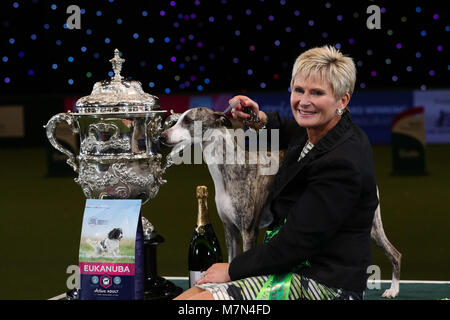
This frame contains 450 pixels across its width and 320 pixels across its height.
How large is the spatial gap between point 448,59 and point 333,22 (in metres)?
2.06

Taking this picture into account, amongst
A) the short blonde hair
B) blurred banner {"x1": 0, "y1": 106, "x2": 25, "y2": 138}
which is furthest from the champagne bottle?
blurred banner {"x1": 0, "y1": 106, "x2": 25, "y2": 138}

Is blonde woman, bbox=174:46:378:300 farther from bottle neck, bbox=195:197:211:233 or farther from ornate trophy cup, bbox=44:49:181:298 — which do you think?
ornate trophy cup, bbox=44:49:181:298

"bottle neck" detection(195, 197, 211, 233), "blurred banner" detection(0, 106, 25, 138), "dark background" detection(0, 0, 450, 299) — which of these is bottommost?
"bottle neck" detection(195, 197, 211, 233)

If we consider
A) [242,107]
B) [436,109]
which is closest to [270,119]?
[242,107]

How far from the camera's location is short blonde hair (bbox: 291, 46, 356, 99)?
198cm

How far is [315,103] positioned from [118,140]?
0.91m

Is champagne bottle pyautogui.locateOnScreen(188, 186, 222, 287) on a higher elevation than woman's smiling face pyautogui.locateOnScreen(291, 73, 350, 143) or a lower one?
lower

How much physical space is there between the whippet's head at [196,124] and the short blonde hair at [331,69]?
0.63 m

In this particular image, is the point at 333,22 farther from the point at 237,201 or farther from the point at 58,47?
the point at 237,201

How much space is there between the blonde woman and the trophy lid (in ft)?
2.43

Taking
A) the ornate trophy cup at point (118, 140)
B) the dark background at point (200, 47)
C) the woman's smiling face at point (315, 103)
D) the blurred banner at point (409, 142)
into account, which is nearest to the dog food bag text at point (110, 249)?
the ornate trophy cup at point (118, 140)

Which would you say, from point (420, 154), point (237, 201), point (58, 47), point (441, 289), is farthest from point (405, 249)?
point (58, 47)

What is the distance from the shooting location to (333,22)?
9.80 metres

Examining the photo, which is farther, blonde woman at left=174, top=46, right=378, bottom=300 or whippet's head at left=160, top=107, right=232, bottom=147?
whippet's head at left=160, top=107, right=232, bottom=147
